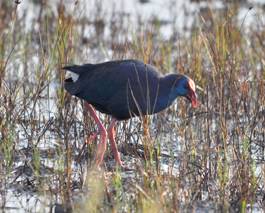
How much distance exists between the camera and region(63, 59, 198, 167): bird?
651cm

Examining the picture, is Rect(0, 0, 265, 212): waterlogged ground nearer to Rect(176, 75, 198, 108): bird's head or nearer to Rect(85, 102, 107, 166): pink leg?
Rect(85, 102, 107, 166): pink leg

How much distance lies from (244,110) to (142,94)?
1.22 m

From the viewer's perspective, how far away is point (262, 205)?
5.39 meters

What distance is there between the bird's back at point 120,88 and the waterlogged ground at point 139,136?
0.22 meters

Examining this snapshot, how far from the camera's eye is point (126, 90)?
21.4 feet

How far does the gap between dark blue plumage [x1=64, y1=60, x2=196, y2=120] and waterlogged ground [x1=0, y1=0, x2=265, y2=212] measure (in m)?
0.22

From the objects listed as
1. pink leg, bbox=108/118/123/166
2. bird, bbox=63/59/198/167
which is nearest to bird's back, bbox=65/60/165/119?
bird, bbox=63/59/198/167

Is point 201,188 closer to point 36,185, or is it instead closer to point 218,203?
point 218,203

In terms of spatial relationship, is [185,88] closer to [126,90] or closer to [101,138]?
[126,90]

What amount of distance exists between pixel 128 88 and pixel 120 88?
0.08 m

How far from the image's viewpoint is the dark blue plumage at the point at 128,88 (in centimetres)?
652

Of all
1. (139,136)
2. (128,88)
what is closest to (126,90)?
(128,88)

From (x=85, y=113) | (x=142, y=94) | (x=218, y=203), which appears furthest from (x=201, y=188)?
(x=85, y=113)

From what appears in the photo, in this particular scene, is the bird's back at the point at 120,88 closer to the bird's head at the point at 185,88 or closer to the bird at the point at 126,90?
the bird at the point at 126,90
